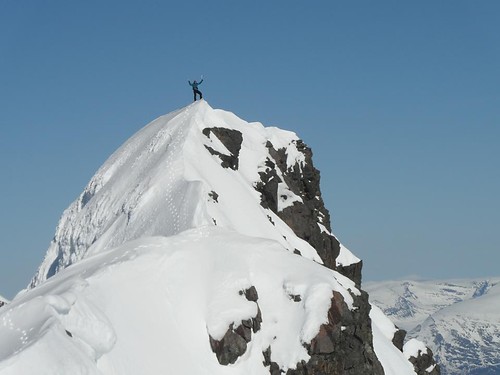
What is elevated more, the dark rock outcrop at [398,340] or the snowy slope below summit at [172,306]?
the dark rock outcrop at [398,340]

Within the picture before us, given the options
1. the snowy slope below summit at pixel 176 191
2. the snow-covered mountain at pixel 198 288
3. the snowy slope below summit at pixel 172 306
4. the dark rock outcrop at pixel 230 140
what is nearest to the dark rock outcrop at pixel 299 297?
the dark rock outcrop at pixel 230 140

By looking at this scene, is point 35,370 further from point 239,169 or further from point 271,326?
point 239,169

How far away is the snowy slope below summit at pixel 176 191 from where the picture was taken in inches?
3162

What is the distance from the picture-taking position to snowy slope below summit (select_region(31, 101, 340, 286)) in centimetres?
8031

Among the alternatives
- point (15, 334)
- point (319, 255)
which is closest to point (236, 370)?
point (15, 334)

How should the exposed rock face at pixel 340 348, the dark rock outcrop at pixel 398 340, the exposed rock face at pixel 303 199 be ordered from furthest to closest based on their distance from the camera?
the exposed rock face at pixel 303 199 → the dark rock outcrop at pixel 398 340 → the exposed rock face at pixel 340 348

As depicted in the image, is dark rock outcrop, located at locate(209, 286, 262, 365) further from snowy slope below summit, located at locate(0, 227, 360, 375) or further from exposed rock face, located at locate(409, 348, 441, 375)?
exposed rock face, located at locate(409, 348, 441, 375)

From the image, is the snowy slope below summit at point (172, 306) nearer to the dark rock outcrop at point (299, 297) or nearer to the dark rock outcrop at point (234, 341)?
the dark rock outcrop at point (234, 341)

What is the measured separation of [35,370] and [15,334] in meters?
6.22

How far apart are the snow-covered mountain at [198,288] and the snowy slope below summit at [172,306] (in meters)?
0.09

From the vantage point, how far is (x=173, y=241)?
218ft

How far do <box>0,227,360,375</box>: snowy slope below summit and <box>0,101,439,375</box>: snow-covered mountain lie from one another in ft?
0.30

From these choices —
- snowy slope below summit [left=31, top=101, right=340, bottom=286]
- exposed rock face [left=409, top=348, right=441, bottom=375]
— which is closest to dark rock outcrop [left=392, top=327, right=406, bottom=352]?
exposed rock face [left=409, top=348, right=441, bottom=375]

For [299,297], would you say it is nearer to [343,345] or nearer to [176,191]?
[343,345]
